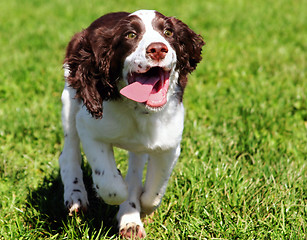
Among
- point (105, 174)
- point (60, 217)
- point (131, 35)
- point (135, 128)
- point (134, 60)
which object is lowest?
point (60, 217)

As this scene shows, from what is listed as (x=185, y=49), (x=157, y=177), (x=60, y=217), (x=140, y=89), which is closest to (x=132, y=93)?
(x=140, y=89)

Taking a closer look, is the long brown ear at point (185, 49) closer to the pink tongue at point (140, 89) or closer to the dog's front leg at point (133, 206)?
the pink tongue at point (140, 89)

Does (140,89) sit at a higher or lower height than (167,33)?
lower

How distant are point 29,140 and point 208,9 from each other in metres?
5.38

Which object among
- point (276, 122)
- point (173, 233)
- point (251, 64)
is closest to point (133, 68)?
point (173, 233)

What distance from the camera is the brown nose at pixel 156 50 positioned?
2559 millimetres

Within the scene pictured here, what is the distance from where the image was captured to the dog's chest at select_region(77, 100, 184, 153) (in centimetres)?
298

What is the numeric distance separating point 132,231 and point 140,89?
109 cm

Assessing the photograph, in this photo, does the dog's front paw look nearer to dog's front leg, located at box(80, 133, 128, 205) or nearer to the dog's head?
dog's front leg, located at box(80, 133, 128, 205)

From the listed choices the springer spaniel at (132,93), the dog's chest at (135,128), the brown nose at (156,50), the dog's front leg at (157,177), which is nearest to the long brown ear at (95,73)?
the springer spaniel at (132,93)

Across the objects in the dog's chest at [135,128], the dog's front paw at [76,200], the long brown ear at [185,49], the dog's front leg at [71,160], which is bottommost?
the dog's front paw at [76,200]

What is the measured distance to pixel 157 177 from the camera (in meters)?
3.30

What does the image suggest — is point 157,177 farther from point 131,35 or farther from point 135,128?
point 131,35

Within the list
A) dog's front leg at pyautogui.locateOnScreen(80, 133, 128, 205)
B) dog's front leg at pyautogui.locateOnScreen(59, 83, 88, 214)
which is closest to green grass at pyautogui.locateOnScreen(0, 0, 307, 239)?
dog's front leg at pyautogui.locateOnScreen(59, 83, 88, 214)
